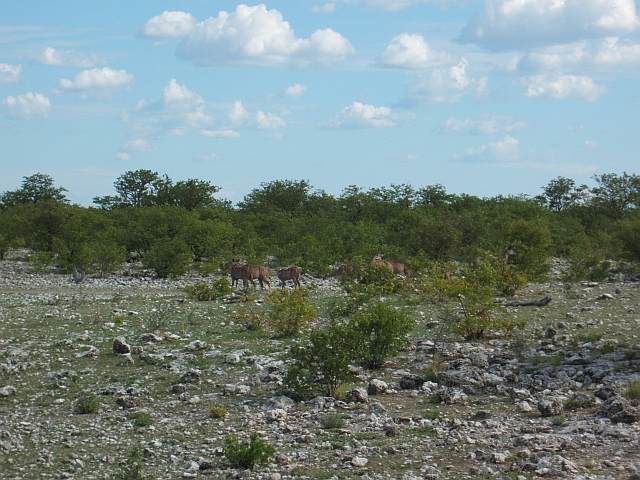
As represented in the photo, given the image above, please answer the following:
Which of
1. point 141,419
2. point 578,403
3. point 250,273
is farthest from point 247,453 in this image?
point 250,273

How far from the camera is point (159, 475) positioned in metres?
8.52

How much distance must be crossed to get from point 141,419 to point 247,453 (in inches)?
101

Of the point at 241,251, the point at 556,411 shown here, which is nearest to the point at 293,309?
the point at 556,411

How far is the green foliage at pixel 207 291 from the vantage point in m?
23.1

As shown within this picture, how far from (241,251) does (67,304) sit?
16675mm

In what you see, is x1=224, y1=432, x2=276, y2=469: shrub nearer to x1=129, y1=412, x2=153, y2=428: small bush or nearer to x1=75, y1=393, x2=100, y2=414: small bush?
x1=129, y1=412, x2=153, y2=428: small bush

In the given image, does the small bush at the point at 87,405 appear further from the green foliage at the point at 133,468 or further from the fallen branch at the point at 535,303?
the fallen branch at the point at 535,303

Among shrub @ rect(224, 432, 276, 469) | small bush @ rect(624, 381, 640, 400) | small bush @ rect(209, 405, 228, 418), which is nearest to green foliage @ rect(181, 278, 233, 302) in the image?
small bush @ rect(209, 405, 228, 418)

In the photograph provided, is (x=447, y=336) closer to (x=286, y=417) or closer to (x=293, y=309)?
(x=293, y=309)

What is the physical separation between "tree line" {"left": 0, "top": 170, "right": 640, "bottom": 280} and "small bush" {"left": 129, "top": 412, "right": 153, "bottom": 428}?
13252mm

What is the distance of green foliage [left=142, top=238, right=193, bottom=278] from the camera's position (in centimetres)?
3194

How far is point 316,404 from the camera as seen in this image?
11.1 m

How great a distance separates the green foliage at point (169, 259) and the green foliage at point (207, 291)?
854 cm

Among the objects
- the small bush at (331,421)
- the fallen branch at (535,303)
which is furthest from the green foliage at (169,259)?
the small bush at (331,421)
